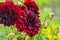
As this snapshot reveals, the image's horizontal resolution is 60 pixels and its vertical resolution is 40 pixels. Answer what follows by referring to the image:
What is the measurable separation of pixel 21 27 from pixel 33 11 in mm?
107

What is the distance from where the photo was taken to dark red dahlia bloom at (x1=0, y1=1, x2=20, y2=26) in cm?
124

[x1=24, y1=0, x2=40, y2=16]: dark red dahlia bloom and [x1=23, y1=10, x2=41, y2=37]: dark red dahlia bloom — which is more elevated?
[x1=24, y1=0, x2=40, y2=16]: dark red dahlia bloom

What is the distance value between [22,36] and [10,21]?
0.28 ft

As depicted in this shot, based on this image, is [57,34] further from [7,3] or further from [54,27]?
[7,3]

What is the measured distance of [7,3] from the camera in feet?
4.17

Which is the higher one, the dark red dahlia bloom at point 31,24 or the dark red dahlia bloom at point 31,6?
the dark red dahlia bloom at point 31,6

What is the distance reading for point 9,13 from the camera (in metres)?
1.25

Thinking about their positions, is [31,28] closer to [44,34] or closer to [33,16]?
[33,16]

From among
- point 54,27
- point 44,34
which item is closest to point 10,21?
point 44,34

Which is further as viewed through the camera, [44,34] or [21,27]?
[44,34]

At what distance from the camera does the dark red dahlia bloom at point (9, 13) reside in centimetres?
124

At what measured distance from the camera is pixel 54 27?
5.04 feet

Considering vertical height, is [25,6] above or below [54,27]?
above

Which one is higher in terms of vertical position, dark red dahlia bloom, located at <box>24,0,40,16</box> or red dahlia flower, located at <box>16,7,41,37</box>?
dark red dahlia bloom, located at <box>24,0,40,16</box>
